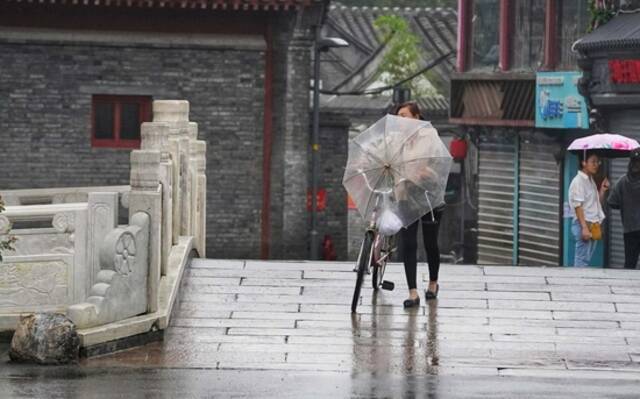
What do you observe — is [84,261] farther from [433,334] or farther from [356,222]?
[356,222]

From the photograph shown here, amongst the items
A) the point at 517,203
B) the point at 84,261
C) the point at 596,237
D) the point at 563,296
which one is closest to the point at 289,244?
the point at 517,203

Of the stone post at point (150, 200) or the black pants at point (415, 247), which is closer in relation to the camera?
the stone post at point (150, 200)

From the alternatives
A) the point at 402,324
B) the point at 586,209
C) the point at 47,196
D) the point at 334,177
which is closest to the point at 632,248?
the point at 586,209

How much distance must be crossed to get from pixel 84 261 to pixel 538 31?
54.8ft

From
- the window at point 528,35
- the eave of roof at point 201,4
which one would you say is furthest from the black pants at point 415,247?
the eave of roof at point 201,4

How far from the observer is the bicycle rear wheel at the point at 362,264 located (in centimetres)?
1580

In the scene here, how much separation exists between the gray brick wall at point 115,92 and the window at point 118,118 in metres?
0.19

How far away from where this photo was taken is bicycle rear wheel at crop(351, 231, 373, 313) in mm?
15797

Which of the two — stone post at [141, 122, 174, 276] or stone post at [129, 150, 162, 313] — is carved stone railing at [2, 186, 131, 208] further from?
stone post at [129, 150, 162, 313]

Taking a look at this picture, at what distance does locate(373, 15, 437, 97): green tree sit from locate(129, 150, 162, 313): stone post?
3369 cm

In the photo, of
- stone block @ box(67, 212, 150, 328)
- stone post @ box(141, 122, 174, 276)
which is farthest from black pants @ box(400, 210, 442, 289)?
stone block @ box(67, 212, 150, 328)

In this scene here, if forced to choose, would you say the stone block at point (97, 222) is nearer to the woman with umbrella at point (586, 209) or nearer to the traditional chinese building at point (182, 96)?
the woman with umbrella at point (586, 209)

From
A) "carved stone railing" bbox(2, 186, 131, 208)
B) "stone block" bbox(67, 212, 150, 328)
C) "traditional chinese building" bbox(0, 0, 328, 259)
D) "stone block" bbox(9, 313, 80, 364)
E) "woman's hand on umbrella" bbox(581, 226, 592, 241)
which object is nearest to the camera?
"stone block" bbox(9, 313, 80, 364)

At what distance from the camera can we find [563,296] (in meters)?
16.8
